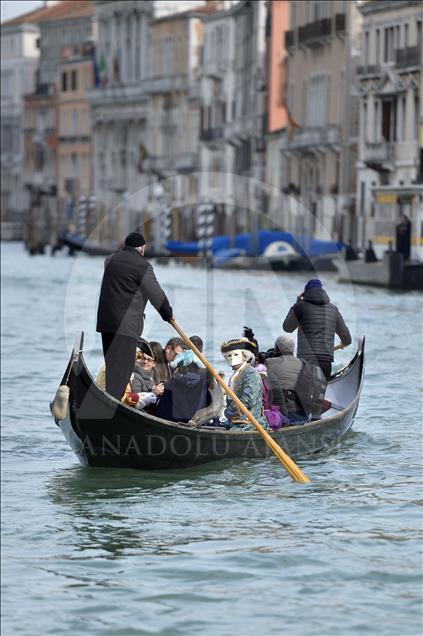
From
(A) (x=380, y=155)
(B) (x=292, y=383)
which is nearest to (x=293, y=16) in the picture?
(A) (x=380, y=155)

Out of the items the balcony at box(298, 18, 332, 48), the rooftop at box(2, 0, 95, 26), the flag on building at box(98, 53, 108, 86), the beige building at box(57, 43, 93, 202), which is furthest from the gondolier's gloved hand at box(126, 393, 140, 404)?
the rooftop at box(2, 0, 95, 26)

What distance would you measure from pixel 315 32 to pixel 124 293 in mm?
40148

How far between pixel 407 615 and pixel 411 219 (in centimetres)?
3023

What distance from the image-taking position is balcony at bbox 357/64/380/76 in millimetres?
44981

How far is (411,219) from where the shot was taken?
37562mm

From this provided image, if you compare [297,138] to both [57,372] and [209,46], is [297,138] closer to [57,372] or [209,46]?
[209,46]

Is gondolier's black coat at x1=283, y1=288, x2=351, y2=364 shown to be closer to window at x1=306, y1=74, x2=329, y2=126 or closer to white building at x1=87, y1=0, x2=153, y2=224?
window at x1=306, y1=74, x2=329, y2=126

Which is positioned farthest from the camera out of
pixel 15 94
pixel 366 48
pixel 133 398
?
pixel 15 94

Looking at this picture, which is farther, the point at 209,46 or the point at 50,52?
the point at 50,52

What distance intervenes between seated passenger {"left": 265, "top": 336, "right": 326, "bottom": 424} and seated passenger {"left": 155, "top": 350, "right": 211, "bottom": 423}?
60 centimetres

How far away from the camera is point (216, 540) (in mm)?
9016

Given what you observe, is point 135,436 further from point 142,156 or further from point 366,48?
point 142,156

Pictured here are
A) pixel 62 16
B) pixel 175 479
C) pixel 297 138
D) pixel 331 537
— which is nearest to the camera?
pixel 331 537

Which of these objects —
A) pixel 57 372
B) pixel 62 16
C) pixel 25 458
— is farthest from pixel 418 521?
pixel 62 16
